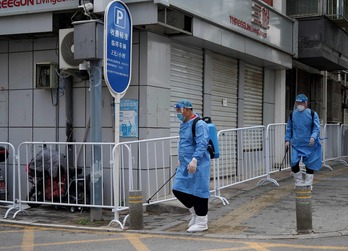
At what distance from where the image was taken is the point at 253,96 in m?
13.4

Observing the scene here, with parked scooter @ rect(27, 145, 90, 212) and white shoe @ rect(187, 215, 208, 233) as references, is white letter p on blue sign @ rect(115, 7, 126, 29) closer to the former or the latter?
parked scooter @ rect(27, 145, 90, 212)

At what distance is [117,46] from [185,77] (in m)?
2.87

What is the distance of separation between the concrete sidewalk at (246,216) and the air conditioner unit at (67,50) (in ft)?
8.44

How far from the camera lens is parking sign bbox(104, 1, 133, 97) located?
7305 mm

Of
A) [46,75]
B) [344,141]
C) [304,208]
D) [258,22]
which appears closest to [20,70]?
[46,75]

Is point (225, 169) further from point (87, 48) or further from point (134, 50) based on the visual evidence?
point (87, 48)

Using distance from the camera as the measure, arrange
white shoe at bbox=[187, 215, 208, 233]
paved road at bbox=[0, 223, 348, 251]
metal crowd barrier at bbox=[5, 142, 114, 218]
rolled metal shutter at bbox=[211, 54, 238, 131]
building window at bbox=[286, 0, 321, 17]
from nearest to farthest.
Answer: paved road at bbox=[0, 223, 348, 251]
white shoe at bbox=[187, 215, 208, 233]
metal crowd barrier at bbox=[5, 142, 114, 218]
rolled metal shutter at bbox=[211, 54, 238, 131]
building window at bbox=[286, 0, 321, 17]

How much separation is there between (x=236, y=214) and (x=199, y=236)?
1376 millimetres

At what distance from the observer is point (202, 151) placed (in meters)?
6.56

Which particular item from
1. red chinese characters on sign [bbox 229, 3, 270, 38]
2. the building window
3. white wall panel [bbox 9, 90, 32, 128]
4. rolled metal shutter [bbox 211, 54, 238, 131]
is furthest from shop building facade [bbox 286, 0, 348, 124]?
white wall panel [bbox 9, 90, 32, 128]

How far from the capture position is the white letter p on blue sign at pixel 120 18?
7539mm

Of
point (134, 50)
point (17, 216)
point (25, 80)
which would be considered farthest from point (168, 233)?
point (25, 80)

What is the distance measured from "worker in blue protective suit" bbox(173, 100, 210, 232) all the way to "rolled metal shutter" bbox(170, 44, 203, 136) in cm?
284

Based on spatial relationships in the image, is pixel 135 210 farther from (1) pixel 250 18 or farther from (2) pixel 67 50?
(1) pixel 250 18
